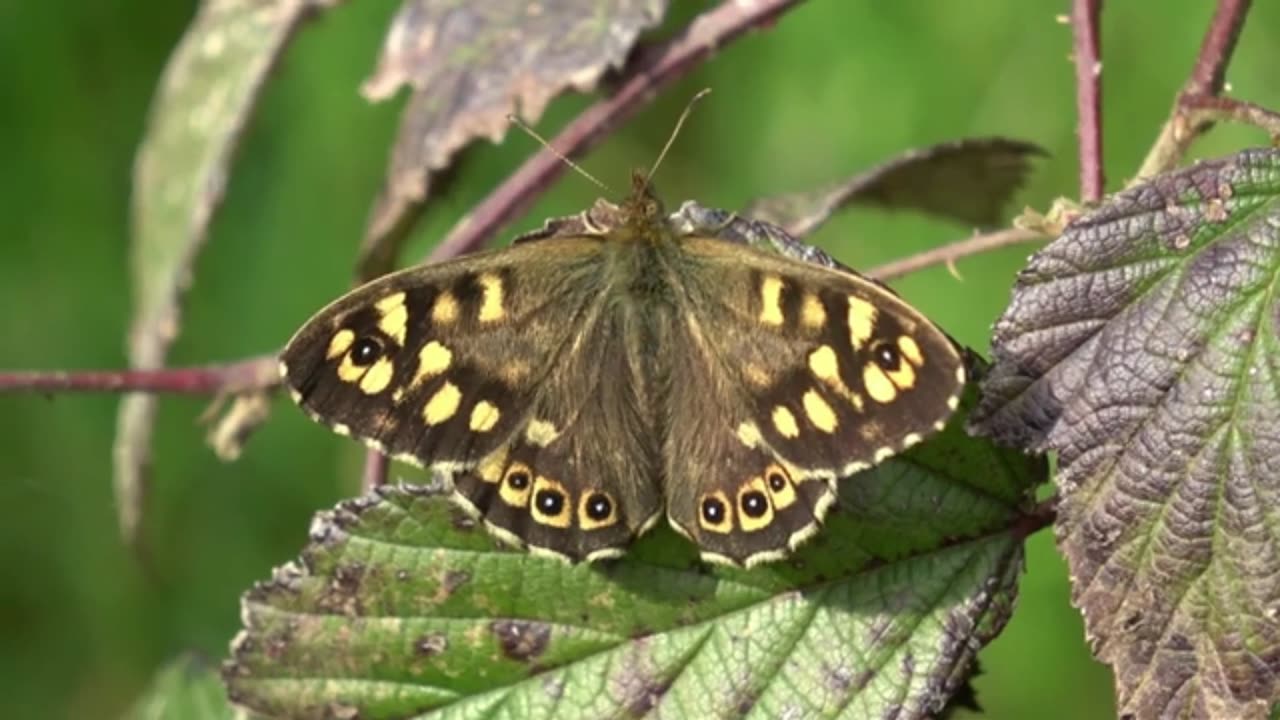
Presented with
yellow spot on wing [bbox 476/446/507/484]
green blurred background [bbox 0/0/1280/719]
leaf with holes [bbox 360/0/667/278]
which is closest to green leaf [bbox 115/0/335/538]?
leaf with holes [bbox 360/0/667/278]

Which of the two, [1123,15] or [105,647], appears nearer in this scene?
[1123,15]

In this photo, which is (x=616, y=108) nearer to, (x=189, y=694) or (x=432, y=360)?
(x=432, y=360)

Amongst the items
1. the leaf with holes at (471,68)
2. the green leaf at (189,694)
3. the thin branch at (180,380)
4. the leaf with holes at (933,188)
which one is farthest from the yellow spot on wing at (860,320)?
the green leaf at (189,694)

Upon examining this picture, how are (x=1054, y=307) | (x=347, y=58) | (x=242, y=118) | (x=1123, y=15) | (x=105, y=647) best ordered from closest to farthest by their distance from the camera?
(x=1054, y=307) → (x=242, y=118) → (x=1123, y=15) → (x=105, y=647) → (x=347, y=58)

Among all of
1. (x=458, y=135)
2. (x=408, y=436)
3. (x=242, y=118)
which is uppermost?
(x=458, y=135)

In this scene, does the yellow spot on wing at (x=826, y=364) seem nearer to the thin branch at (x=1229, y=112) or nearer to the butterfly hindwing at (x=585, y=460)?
the butterfly hindwing at (x=585, y=460)

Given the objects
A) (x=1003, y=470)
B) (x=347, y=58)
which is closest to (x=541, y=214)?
(x=347, y=58)

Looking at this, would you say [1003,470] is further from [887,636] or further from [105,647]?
[105,647]

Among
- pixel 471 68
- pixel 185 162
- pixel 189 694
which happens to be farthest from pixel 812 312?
pixel 185 162
